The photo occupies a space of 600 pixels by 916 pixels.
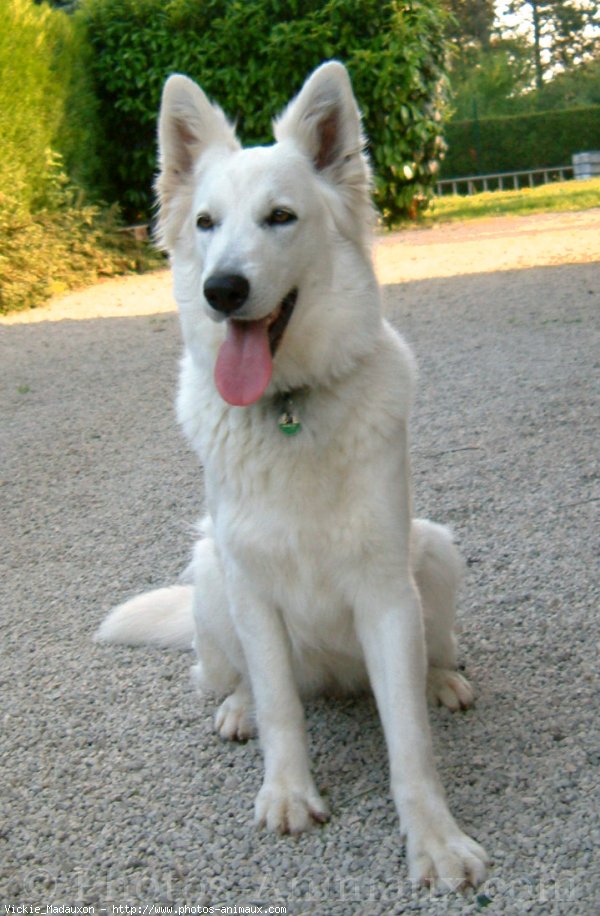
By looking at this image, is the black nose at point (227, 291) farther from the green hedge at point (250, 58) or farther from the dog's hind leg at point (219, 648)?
the green hedge at point (250, 58)

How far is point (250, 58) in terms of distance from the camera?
46.2ft

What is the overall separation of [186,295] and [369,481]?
0.71 m

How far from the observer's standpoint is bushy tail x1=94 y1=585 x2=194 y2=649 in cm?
359

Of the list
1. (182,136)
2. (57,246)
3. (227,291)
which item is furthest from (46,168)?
(227,291)

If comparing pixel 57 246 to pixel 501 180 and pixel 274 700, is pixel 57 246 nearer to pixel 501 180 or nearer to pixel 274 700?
pixel 274 700

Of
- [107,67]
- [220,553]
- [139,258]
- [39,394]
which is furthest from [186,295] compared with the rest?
[107,67]

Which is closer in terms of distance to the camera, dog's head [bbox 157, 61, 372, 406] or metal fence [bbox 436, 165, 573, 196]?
dog's head [bbox 157, 61, 372, 406]

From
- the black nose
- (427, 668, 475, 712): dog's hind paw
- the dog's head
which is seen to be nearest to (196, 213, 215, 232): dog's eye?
the dog's head

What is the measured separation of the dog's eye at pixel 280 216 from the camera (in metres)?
2.67

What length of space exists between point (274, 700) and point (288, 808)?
0.86ft

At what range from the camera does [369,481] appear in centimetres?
256

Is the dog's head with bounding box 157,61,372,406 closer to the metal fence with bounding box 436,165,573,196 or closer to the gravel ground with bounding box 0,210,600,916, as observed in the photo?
the gravel ground with bounding box 0,210,600,916

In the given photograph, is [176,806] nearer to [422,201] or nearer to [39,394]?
[39,394]

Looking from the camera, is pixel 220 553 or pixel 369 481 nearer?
pixel 369 481
